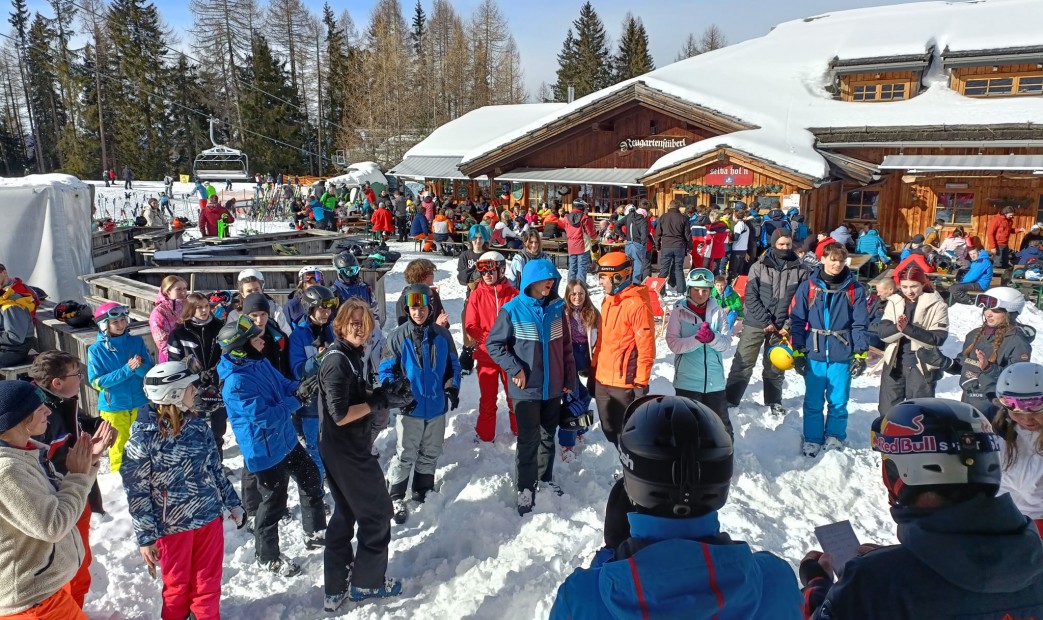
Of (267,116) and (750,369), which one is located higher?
(267,116)

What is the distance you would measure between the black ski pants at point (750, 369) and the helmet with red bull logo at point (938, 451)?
14.3 feet

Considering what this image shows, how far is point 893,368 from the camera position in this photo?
525 cm

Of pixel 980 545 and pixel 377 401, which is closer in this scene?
pixel 980 545

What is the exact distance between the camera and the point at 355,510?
3473mm

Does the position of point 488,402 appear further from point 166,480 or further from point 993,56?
point 993,56

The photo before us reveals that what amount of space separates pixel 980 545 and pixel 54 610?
339cm

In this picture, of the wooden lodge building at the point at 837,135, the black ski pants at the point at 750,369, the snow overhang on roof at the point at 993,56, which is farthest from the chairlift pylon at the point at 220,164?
the snow overhang on roof at the point at 993,56

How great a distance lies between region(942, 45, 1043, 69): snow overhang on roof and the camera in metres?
17.5

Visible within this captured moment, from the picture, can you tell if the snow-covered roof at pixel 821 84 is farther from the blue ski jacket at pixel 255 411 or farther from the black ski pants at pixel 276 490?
the blue ski jacket at pixel 255 411

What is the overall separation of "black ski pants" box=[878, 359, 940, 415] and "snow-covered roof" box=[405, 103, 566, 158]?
22.0 meters

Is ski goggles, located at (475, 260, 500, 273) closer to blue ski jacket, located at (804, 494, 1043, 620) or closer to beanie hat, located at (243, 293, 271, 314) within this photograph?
beanie hat, located at (243, 293, 271, 314)

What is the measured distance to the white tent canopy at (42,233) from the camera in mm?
9242

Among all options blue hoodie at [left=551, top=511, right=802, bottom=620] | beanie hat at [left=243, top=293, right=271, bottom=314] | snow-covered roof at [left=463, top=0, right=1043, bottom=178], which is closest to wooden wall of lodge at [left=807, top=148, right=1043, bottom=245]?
snow-covered roof at [left=463, top=0, right=1043, bottom=178]

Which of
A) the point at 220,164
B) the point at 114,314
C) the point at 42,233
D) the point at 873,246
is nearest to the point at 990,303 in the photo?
the point at 114,314
